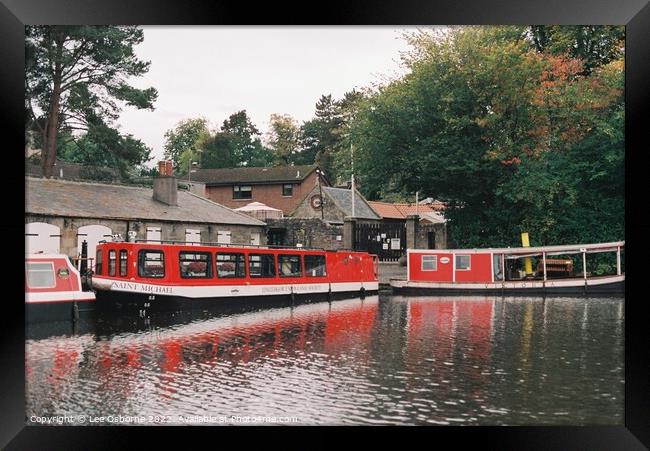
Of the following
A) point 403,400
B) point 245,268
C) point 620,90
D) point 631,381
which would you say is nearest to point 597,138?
point 620,90

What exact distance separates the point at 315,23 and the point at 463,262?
15.2m

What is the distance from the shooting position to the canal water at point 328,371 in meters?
9.18

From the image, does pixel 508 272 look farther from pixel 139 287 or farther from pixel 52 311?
pixel 52 311

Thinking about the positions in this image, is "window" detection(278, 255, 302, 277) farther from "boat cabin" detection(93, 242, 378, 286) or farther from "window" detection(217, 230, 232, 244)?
"window" detection(217, 230, 232, 244)

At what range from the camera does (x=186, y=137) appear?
1664 cm

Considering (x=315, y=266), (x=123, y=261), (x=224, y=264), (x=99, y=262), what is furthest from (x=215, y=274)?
(x=315, y=266)

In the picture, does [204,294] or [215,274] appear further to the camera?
[215,274]

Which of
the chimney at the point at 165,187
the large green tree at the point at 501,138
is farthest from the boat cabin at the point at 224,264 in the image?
the chimney at the point at 165,187

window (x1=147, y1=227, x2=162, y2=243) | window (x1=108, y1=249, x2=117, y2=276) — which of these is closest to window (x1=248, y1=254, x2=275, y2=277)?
window (x1=108, y1=249, x2=117, y2=276)

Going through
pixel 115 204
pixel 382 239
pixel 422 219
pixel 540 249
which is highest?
pixel 115 204

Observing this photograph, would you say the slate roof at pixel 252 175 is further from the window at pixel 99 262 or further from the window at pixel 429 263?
the window at pixel 429 263

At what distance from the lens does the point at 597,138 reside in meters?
14.3

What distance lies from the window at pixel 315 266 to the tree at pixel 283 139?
3023 millimetres

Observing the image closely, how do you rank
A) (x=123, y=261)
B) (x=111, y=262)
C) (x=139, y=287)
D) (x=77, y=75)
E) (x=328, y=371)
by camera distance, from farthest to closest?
1. (x=111, y=262)
2. (x=123, y=261)
3. (x=139, y=287)
4. (x=77, y=75)
5. (x=328, y=371)
